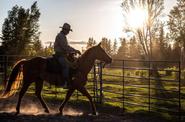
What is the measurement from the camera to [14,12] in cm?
5147

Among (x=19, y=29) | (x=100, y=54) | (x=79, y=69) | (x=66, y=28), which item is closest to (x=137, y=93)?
(x=100, y=54)

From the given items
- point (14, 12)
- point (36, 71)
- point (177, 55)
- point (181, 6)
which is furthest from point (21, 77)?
point (177, 55)

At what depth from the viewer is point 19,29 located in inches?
1884

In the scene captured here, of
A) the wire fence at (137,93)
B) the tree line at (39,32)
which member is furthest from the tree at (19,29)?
the wire fence at (137,93)

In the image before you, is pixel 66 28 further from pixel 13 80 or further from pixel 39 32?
pixel 39 32

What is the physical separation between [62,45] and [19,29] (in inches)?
1535

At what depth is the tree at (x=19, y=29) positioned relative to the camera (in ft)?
150

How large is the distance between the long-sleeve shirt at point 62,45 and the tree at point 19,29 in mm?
33813

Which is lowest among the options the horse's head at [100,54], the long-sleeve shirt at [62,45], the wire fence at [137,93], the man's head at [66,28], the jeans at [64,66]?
the wire fence at [137,93]

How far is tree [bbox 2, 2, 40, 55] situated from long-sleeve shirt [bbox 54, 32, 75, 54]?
33.8 metres

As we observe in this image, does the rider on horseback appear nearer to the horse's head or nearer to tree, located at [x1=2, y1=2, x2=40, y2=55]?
the horse's head

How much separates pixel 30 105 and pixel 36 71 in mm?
2234

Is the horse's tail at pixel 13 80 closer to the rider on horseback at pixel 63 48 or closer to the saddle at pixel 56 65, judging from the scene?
the saddle at pixel 56 65

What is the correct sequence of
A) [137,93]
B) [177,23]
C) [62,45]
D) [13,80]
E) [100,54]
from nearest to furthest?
[62,45], [100,54], [13,80], [137,93], [177,23]
